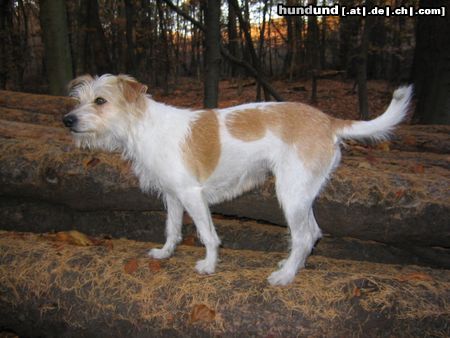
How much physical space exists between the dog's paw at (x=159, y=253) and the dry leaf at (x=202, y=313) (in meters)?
1.00

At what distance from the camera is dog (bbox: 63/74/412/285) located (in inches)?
144

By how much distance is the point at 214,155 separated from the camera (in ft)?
12.5

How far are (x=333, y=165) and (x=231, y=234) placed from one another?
1.79m

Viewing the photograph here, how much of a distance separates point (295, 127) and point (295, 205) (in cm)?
78

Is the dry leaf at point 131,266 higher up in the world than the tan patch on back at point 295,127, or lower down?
lower down

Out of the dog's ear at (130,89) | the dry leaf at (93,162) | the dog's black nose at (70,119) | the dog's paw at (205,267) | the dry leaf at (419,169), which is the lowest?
the dog's paw at (205,267)

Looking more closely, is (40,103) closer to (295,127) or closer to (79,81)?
(79,81)

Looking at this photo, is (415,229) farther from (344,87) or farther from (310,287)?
(344,87)

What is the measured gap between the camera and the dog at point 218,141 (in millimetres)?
3652

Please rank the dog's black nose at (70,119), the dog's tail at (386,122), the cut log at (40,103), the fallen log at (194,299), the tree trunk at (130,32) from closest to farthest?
the fallen log at (194,299)
the dog's black nose at (70,119)
the dog's tail at (386,122)
the cut log at (40,103)
the tree trunk at (130,32)

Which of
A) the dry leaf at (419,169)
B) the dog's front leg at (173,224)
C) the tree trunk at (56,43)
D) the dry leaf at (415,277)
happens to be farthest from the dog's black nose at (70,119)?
the tree trunk at (56,43)

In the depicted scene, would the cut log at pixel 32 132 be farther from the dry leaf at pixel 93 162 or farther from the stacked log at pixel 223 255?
the dry leaf at pixel 93 162

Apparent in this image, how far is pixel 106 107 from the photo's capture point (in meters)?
3.66

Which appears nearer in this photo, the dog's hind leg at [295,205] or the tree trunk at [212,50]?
the dog's hind leg at [295,205]
